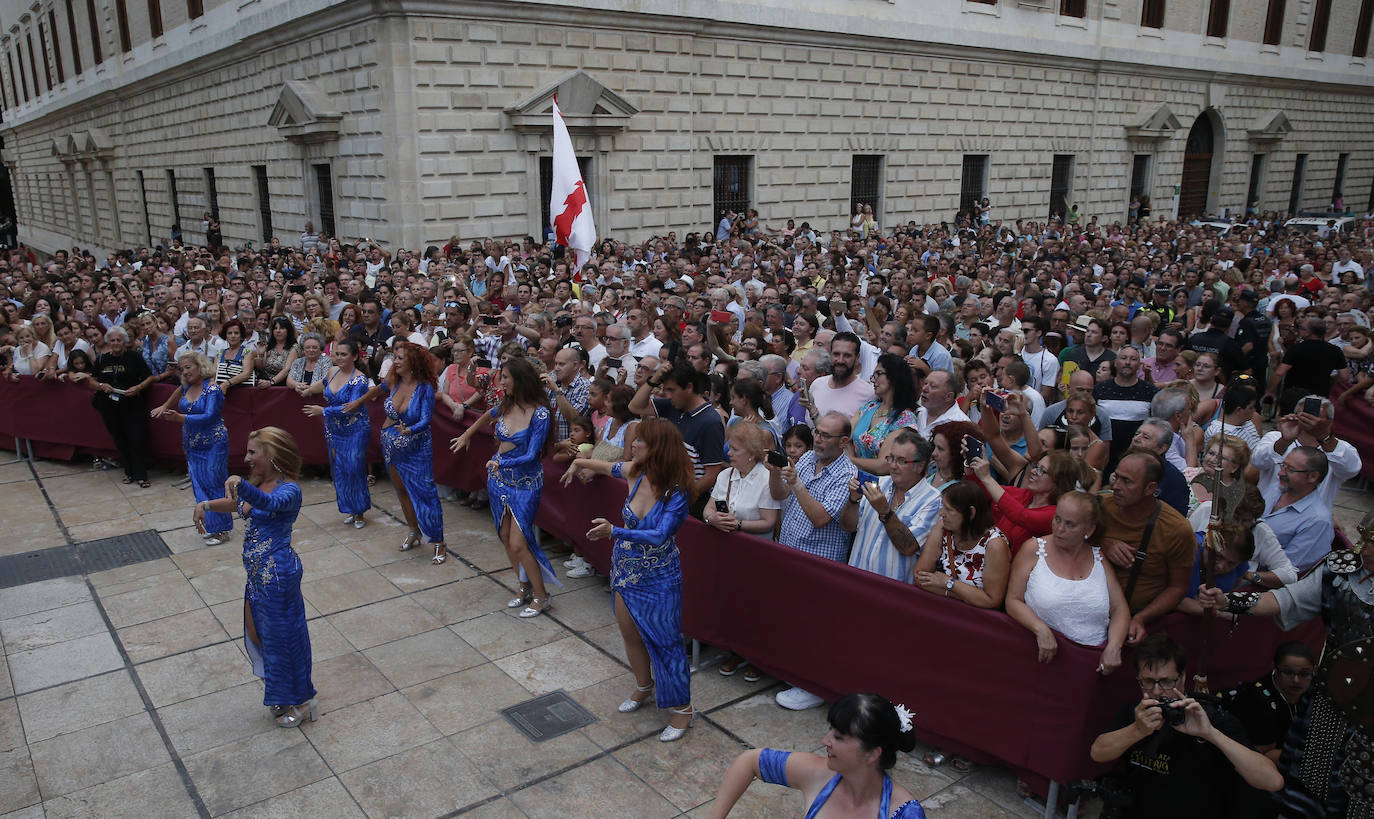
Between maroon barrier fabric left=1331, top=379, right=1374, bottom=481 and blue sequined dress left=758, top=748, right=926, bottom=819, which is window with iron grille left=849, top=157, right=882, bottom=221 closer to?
maroon barrier fabric left=1331, top=379, right=1374, bottom=481

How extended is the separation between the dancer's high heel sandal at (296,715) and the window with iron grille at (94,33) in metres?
38.5

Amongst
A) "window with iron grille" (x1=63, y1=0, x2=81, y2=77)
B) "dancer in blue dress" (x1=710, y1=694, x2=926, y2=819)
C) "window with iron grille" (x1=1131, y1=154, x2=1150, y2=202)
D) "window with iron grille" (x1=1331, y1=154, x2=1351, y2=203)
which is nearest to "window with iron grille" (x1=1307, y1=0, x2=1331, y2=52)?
"window with iron grille" (x1=1331, y1=154, x2=1351, y2=203)

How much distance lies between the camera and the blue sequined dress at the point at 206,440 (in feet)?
29.0

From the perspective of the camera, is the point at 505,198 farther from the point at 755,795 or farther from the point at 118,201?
the point at 118,201

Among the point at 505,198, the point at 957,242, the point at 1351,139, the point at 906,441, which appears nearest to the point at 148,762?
the point at 906,441

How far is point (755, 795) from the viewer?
4.88 metres

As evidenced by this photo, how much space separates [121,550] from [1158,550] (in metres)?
8.15

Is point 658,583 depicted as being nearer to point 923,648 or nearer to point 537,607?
point 923,648

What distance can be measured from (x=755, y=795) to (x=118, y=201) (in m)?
40.8

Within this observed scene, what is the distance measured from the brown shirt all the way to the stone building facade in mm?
16453

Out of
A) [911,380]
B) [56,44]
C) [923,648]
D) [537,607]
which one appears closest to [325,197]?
[537,607]

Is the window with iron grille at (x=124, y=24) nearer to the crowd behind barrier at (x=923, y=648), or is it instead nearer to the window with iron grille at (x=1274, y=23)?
the crowd behind barrier at (x=923, y=648)

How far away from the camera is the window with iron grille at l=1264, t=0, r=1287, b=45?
37.0 meters

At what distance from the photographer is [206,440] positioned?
29.2 feet
